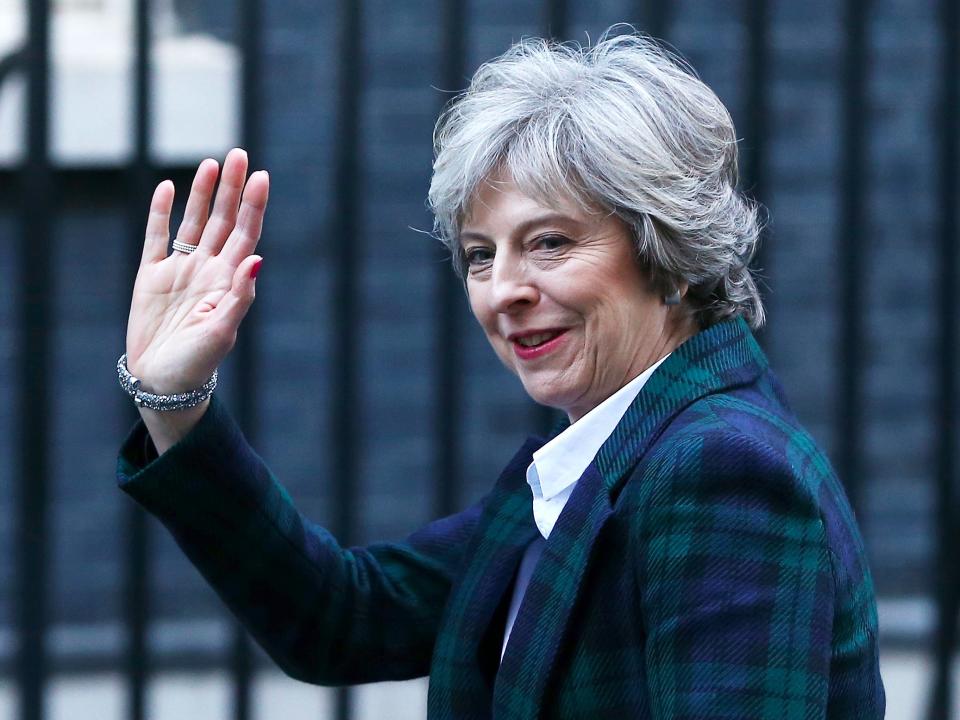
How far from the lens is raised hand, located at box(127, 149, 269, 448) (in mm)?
1643

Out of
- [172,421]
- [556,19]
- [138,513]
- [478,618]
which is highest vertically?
[556,19]

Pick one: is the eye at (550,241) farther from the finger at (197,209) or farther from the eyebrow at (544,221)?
A: the finger at (197,209)

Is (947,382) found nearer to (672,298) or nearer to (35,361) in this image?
(672,298)

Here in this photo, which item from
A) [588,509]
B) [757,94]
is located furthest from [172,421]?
[757,94]

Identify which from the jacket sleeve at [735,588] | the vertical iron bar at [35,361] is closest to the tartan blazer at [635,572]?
the jacket sleeve at [735,588]

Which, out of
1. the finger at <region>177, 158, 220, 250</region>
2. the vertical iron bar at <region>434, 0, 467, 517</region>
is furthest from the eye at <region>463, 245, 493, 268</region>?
the vertical iron bar at <region>434, 0, 467, 517</region>

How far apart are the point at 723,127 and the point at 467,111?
29 cm

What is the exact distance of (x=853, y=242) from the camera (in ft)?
8.89

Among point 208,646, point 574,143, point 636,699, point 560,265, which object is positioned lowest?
point 208,646

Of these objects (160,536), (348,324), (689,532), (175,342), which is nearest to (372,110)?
(348,324)

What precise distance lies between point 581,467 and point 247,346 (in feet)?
3.83

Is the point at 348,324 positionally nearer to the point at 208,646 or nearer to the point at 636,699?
the point at 208,646

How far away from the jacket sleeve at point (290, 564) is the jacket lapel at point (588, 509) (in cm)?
37

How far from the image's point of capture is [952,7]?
2695 mm
